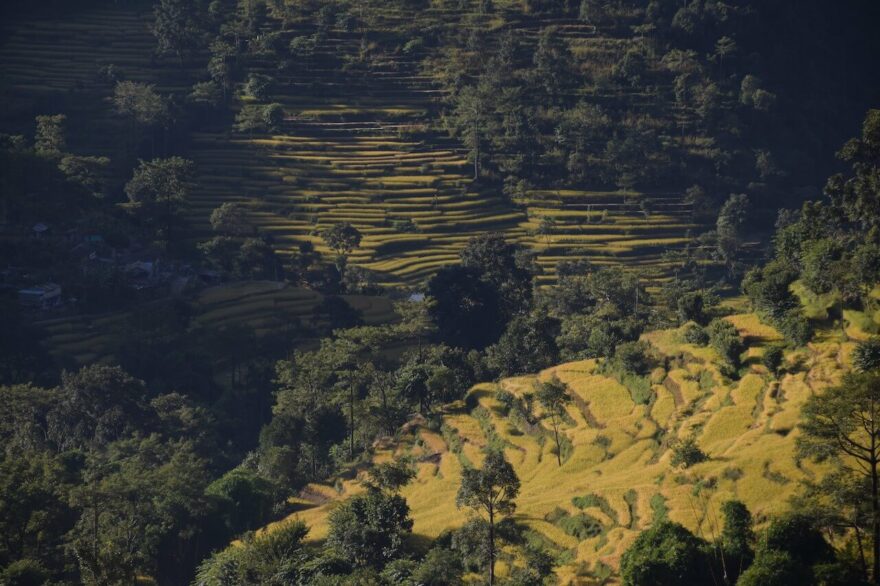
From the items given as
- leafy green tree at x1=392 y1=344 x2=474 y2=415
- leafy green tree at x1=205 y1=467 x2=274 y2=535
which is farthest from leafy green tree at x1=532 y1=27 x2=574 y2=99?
leafy green tree at x1=205 y1=467 x2=274 y2=535

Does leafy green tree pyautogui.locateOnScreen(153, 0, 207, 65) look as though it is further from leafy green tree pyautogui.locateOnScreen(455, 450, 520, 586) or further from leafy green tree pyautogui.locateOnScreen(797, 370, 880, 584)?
leafy green tree pyautogui.locateOnScreen(797, 370, 880, 584)

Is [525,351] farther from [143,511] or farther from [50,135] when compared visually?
[50,135]

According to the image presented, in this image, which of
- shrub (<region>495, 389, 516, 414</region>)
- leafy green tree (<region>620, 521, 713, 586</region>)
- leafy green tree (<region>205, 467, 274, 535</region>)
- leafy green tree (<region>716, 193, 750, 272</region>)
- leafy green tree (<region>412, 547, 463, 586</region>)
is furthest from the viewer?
leafy green tree (<region>716, 193, 750, 272</region>)

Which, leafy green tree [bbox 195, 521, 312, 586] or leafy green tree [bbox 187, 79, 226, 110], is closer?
leafy green tree [bbox 195, 521, 312, 586]

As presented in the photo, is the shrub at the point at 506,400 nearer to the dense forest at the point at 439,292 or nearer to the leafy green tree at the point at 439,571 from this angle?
the dense forest at the point at 439,292

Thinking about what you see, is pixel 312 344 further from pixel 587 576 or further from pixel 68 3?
pixel 68 3

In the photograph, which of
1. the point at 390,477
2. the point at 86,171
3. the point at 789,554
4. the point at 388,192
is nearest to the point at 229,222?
the point at 86,171

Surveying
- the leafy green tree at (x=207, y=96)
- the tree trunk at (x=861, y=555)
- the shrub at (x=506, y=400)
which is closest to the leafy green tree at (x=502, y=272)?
the shrub at (x=506, y=400)
